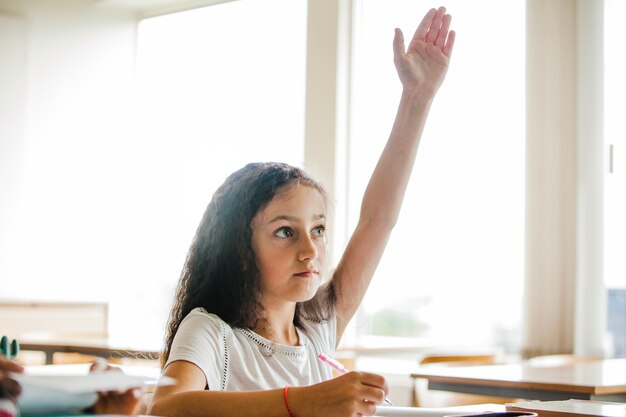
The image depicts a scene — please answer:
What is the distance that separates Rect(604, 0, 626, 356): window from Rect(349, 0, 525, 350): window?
17.2 inches

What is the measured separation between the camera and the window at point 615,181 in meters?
4.64

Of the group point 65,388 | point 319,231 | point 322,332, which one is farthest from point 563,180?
point 65,388

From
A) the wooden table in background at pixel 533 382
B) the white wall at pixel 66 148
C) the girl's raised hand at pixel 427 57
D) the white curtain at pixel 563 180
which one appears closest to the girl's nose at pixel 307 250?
the girl's raised hand at pixel 427 57

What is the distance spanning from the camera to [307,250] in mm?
1417

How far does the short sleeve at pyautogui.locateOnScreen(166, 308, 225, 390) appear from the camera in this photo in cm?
132

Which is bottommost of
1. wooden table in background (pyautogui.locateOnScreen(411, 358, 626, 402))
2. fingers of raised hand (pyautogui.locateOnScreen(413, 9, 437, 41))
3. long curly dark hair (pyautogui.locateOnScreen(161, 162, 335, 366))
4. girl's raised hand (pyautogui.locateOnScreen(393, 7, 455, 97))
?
wooden table in background (pyautogui.locateOnScreen(411, 358, 626, 402))

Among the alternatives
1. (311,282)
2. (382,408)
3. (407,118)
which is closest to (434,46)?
(407,118)

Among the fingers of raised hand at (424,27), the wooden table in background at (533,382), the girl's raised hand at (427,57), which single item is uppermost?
the fingers of raised hand at (424,27)

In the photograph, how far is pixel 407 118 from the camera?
1.78 metres

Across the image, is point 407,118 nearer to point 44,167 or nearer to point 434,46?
point 434,46

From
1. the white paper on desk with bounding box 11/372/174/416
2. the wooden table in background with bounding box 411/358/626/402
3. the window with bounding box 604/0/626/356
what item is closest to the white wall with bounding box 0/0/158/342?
the window with bounding box 604/0/626/356

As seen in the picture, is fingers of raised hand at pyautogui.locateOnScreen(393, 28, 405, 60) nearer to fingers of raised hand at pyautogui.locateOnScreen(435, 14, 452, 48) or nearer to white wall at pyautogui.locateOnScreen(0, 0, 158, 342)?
fingers of raised hand at pyautogui.locateOnScreen(435, 14, 452, 48)

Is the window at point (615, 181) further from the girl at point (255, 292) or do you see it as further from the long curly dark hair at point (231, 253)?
the long curly dark hair at point (231, 253)

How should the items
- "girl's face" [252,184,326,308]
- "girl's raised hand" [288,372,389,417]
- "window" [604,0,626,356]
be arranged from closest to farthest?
"girl's raised hand" [288,372,389,417], "girl's face" [252,184,326,308], "window" [604,0,626,356]
